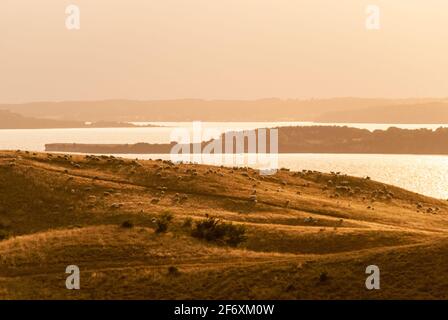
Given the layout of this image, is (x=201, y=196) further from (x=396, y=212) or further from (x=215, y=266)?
(x=215, y=266)

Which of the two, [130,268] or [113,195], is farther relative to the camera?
[113,195]

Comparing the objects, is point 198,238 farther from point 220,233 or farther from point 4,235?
point 4,235

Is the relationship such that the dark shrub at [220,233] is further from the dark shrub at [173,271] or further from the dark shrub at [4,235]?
the dark shrub at [4,235]

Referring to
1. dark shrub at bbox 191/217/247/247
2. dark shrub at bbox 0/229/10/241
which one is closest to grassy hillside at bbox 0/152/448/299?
dark shrub at bbox 0/229/10/241

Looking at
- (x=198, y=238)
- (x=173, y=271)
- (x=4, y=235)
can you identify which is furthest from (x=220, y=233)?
Result: (x=4, y=235)

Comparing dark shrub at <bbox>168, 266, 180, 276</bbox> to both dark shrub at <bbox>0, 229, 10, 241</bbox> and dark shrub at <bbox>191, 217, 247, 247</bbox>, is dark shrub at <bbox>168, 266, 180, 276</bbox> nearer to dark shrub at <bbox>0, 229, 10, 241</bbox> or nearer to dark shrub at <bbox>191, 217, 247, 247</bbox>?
dark shrub at <bbox>191, 217, 247, 247</bbox>

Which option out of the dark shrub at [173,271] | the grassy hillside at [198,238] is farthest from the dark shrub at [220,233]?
the dark shrub at [173,271]
